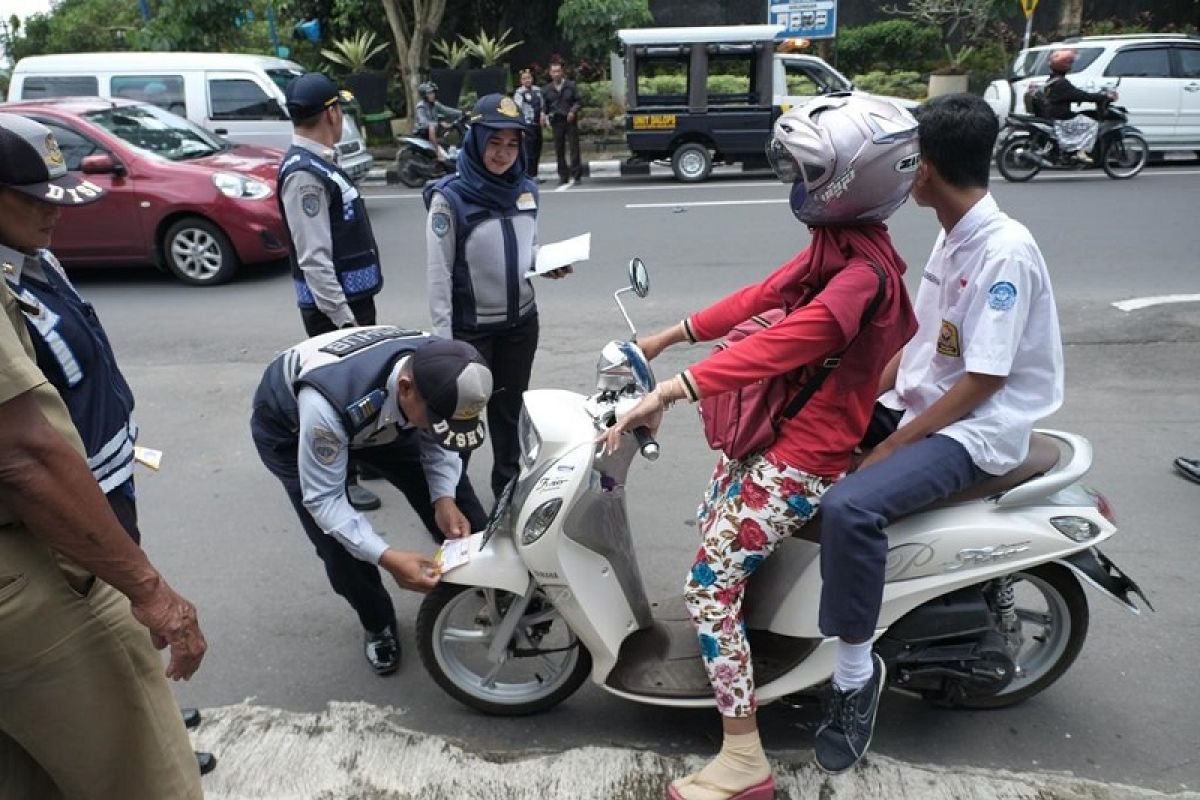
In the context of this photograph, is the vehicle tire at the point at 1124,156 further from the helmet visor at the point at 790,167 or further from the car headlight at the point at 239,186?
the helmet visor at the point at 790,167

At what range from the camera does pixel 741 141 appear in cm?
1294

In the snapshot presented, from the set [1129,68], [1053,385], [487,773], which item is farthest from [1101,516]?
[1129,68]

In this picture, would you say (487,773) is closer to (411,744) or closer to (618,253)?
(411,744)

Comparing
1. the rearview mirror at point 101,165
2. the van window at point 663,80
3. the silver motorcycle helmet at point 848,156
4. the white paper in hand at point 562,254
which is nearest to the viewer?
the silver motorcycle helmet at point 848,156

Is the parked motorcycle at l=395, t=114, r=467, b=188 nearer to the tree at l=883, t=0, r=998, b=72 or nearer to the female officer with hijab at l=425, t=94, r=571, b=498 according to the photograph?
the female officer with hijab at l=425, t=94, r=571, b=498

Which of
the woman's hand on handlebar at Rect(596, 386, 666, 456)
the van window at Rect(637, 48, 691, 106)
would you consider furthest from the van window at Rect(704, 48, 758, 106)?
the woman's hand on handlebar at Rect(596, 386, 666, 456)

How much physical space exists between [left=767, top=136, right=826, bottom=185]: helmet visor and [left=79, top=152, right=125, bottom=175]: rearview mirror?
24.2ft

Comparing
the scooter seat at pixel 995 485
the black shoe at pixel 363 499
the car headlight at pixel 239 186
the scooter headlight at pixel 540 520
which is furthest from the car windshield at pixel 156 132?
the scooter seat at pixel 995 485

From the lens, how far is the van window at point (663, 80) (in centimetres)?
1301

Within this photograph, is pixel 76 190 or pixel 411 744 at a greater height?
pixel 76 190

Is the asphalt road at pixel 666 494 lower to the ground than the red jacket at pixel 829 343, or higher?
lower

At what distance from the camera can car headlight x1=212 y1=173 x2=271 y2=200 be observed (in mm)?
8086

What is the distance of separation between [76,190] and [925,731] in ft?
8.90

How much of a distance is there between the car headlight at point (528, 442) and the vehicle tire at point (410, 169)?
38.1 ft
